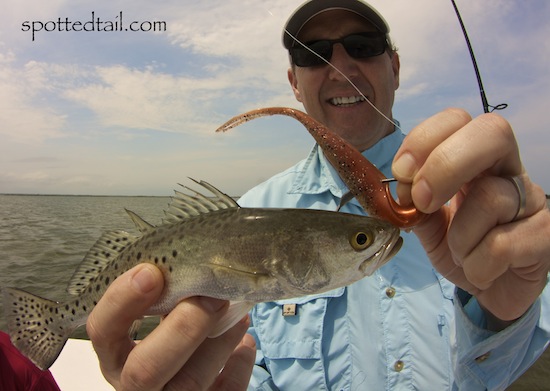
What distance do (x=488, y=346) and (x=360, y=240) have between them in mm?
1246

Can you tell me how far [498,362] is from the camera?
2.69m

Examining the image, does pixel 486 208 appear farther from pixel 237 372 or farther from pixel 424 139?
pixel 237 372

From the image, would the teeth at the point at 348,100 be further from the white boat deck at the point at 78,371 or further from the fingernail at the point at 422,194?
the white boat deck at the point at 78,371

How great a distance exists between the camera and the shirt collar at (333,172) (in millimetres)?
4125

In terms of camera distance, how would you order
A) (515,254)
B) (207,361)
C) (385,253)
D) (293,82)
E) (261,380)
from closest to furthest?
(515,254) → (385,253) → (207,361) → (261,380) → (293,82)

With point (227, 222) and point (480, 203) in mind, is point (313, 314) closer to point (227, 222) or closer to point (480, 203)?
point (227, 222)

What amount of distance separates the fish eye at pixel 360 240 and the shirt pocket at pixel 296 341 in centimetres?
147

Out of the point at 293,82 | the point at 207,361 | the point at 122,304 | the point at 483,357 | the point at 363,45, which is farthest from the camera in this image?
the point at 293,82

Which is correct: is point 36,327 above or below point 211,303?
below

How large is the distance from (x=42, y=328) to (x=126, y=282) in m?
1.14

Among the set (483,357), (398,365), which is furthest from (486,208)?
(398,365)

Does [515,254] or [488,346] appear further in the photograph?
[488,346]


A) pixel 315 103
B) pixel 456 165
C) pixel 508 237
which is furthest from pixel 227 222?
pixel 315 103

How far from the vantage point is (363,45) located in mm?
4031
